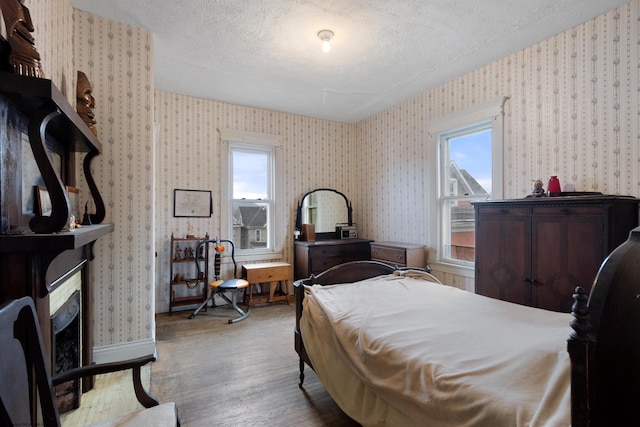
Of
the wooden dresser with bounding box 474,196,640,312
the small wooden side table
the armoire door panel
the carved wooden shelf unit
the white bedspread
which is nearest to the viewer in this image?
the white bedspread

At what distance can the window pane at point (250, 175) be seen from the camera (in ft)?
15.0

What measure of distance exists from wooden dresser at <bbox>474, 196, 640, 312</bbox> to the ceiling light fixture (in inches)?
77.4

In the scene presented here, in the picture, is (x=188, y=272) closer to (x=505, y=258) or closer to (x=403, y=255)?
(x=403, y=255)

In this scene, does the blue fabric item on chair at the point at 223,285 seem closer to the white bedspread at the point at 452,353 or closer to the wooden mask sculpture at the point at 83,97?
the white bedspread at the point at 452,353

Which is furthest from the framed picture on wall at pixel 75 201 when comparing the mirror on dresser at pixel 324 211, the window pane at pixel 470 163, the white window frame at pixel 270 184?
the window pane at pixel 470 163

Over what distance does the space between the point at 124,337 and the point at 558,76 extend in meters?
4.42

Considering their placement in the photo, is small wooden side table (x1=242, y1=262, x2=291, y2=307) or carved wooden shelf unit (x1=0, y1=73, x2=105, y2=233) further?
small wooden side table (x1=242, y1=262, x2=291, y2=307)

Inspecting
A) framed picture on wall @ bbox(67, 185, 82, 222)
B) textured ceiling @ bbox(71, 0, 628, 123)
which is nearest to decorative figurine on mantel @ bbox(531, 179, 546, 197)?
textured ceiling @ bbox(71, 0, 628, 123)

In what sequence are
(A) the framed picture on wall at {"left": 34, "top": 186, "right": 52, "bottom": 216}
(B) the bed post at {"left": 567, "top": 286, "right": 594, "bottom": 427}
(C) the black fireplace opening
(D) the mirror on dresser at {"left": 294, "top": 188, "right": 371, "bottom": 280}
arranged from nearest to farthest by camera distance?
(B) the bed post at {"left": 567, "top": 286, "right": 594, "bottom": 427}
(A) the framed picture on wall at {"left": 34, "top": 186, "right": 52, "bottom": 216}
(C) the black fireplace opening
(D) the mirror on dresser at {"left": 294, "top": 188, "right": 371, "bottom": 280}

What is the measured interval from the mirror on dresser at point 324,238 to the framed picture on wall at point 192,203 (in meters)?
1.38

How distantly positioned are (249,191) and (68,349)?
9.72ft

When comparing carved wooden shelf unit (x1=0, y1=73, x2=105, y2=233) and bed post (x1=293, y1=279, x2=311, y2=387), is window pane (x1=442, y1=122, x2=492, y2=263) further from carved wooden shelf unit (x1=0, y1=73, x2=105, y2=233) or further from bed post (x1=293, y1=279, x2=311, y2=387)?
carved wooden shelf unit (x1=0, y1=73, x2=105, y2=233)

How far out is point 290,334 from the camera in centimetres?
330

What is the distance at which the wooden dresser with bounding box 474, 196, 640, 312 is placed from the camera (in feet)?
6.80
